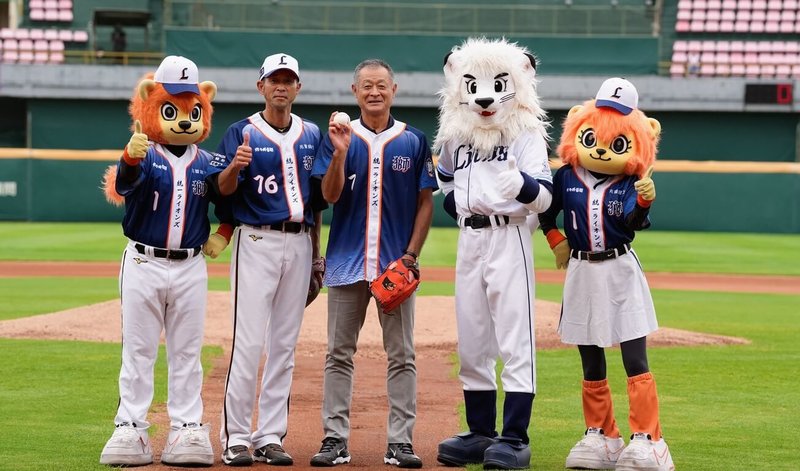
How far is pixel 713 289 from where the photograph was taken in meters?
18.2

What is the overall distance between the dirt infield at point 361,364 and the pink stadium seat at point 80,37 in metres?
24.4

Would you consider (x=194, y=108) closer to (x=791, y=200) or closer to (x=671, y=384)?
(x=671, y=384)

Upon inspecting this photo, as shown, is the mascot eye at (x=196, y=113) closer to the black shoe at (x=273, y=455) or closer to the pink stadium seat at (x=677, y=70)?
the black shoe at (x=273, y=455)

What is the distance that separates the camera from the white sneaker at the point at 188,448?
6.17m

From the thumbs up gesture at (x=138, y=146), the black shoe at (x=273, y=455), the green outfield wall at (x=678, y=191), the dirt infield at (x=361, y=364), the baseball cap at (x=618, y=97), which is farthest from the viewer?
the green outfield wall at (x=678, y=191)

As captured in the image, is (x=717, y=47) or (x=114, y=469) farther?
(x=717, y=47)

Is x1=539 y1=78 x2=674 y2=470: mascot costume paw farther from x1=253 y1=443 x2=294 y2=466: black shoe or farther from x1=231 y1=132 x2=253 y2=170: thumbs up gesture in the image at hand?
x1=231 y1=132 x2=253 y2=170: thumbs up gesture

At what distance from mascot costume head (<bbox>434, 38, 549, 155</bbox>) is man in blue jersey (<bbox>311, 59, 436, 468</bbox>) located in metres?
0.32

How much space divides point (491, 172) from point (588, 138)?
566 millimetres

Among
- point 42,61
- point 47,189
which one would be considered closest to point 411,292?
point 47,189

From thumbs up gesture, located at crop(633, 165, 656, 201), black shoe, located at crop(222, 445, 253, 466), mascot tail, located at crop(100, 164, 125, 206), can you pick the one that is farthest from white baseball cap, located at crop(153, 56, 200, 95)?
thumbs up gesture, located at crop(633, 165, 656, 201)

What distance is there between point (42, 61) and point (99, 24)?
2.65m

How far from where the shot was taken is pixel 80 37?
36.9 m

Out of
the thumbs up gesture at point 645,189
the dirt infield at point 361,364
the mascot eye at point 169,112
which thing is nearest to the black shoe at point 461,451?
the dirt infield at point 361,364
